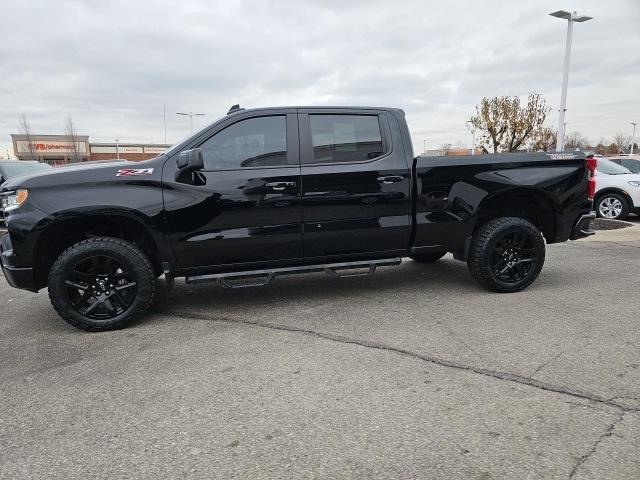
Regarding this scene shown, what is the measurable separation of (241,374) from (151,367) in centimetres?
69

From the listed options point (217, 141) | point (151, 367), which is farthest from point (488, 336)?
point (217, 141)

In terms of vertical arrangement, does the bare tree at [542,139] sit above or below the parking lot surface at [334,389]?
above

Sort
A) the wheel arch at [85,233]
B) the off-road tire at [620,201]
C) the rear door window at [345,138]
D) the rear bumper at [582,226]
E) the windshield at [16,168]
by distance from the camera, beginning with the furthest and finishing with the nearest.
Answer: the off-road tire at [620,201] → the windshield at [16,168] → the rear bumper at [582,226] → the rear door window at [345,138] → the wheel arch at [85,233]

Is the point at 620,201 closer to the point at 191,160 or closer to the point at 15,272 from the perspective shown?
the point at 191,160

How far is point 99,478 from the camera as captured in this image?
7.66 ft

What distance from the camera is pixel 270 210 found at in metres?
4.58

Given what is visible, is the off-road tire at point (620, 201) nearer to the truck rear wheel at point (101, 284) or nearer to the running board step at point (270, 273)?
the running board step at point (270, 273)

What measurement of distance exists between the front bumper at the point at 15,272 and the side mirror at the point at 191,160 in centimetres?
158

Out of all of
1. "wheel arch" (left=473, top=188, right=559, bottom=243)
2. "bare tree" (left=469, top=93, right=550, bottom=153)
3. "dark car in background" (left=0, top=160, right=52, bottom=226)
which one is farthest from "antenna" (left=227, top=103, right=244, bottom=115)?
"bare tree" (left=469, top=93, right=550, bottom=153)

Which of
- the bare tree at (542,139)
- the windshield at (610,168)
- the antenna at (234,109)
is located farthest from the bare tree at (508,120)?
the antenna at (234,109)

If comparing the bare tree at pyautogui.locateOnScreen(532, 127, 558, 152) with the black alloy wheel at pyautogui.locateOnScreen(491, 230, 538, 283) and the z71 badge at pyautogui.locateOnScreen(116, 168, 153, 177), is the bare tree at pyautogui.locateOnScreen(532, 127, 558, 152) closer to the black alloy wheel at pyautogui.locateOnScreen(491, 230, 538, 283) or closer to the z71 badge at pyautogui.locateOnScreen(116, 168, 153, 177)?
the black alloy wheel at pyautogui.locateOnScreen(491, 230, 538, 283)

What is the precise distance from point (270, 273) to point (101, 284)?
149cm

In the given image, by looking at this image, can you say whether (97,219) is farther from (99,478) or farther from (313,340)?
(99,478)

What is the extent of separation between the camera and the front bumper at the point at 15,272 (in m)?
4.29
